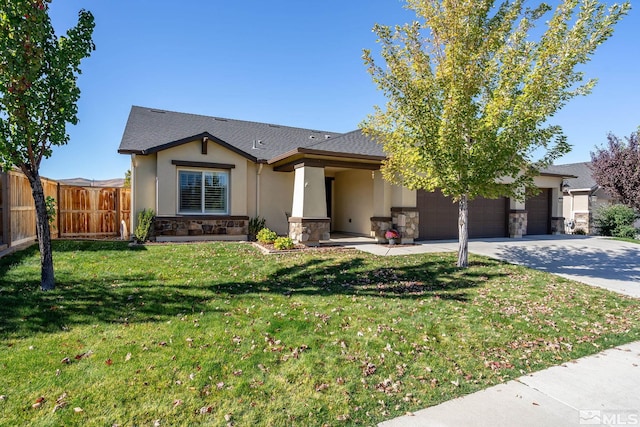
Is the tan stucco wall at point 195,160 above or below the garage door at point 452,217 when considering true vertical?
above

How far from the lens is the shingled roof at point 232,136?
38.7ft

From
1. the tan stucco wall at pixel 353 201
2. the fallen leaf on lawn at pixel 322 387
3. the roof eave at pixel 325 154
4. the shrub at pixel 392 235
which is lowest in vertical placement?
the fallen leaf on lawn at pixel 322 387

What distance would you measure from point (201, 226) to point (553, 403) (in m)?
11.1

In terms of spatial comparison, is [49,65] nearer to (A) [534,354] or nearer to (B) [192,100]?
(A) [534,354]

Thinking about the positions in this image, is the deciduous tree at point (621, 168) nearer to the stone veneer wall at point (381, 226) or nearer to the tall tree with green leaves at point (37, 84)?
the stone veneer wall at point (381, 226)

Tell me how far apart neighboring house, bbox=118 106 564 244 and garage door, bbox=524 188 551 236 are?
1295 millimetres

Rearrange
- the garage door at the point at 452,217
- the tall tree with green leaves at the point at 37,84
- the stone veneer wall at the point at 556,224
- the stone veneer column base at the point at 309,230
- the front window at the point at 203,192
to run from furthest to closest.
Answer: the stone veneer wall at the point at 556,224, the garage door at the point at 452,217, the front window at the point at 203,192, the stone veneer column base at the point at 309,230, the tall tree with green leaves at the point at 37,84

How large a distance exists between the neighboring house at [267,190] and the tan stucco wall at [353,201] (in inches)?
1.7

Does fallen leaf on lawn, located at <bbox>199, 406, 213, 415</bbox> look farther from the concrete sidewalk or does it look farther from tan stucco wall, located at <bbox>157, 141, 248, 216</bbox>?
tan stucco wall, located at <bbox>157, 141, 248, 216</bbox>

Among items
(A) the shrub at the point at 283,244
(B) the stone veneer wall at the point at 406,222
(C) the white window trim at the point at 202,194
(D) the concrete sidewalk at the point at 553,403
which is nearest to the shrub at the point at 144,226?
(C) the white window trim at the point at 202,194

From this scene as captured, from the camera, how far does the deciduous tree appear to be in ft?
54.5

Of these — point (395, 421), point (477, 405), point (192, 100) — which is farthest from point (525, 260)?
point (192, 100)

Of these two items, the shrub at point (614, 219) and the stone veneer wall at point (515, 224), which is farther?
the shrub at point (614, 219)

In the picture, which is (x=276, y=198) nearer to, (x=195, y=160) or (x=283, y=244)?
(x=195, y=160)
